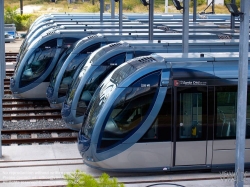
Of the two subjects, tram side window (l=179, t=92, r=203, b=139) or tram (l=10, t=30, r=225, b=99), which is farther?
tram (l=10, t=30, r=225, b=99)

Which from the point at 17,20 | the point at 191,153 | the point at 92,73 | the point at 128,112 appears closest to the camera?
the point at 128,112

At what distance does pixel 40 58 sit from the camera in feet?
71.3

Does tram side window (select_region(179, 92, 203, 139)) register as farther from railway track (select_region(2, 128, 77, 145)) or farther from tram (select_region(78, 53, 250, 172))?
railway track (select_region(2, 128, 77, 145))

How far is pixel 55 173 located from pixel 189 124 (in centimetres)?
309

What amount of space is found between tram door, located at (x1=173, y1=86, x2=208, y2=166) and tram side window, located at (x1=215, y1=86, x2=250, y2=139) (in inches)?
11.4

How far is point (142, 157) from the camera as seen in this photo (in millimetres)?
12961

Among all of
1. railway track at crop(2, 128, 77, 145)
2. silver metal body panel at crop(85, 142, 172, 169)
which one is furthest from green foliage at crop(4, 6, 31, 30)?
silver metal body panel at crop(85, 142, 172, 169)

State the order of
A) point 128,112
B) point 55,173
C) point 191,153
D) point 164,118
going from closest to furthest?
point 128,112 → point 164,118 → point 191,153 → point 55,173

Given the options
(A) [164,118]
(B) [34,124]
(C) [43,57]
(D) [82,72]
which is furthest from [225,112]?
(C) [43,57]

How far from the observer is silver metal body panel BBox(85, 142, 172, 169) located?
1287cm

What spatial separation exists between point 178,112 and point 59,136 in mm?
5649

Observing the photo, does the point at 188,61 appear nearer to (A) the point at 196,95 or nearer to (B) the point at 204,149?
(A) the point at 196,95

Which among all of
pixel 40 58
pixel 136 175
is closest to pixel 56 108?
pixel 40 58

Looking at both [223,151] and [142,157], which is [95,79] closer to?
[142,157]
